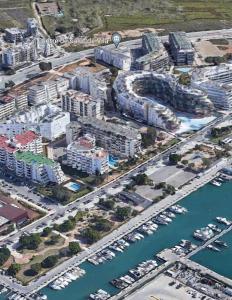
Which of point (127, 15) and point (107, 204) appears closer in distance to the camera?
point (107, 204)

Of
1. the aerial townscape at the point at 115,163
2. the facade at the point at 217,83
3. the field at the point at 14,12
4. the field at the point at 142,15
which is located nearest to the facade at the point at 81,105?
the aerial townscape at the point at 115,163

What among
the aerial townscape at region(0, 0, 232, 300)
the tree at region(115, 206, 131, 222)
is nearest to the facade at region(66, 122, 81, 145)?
the aerial townscape at region(0, 0, 232, 300)

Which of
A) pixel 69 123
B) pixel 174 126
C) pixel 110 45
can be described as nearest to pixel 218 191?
pixel 174 126

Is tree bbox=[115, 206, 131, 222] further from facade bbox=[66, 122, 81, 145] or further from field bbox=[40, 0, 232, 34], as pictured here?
field bbox=[40, 0, 232, 34]

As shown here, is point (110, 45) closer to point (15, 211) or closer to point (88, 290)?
point (15, 211)

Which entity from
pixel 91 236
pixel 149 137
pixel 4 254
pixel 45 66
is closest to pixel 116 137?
pixel 149 137

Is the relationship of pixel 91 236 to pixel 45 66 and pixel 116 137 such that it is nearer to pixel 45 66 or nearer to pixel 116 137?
pixel 116 137
